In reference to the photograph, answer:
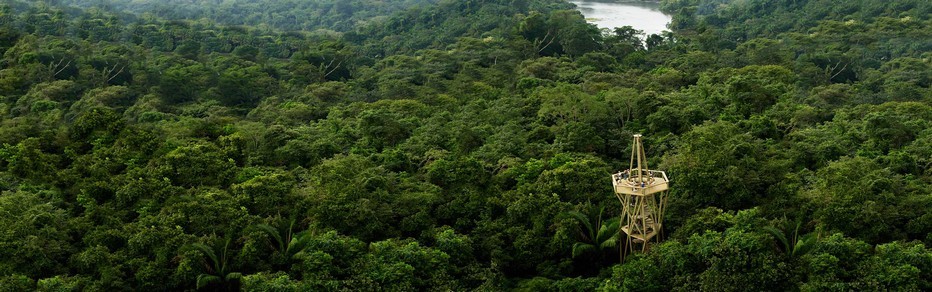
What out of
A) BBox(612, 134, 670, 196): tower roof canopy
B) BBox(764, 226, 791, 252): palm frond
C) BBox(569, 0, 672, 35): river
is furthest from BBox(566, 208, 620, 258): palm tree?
BBox(569, 0, 672, 35): river

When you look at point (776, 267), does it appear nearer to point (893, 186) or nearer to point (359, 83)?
point (893, 186)

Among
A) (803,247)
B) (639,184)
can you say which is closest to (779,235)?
(803,247)

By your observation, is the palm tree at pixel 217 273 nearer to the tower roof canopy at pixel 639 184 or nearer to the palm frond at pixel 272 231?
the palm frond at pixel 272 231

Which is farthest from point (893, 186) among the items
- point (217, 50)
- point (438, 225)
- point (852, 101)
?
point (217, 50)

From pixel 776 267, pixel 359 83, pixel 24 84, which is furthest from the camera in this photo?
pixel 359 83

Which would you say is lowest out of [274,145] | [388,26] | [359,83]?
[388,26]

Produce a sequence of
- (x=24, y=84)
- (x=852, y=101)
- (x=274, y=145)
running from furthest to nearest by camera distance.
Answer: (x=24, y=84), (x=852, y=101), (x=274, y=145)

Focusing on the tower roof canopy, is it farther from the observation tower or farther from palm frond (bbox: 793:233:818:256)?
palm frond (bbox: 793:233:818:256)
